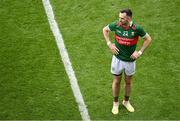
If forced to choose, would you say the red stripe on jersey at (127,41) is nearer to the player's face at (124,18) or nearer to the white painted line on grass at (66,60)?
the player's face at (124,18)

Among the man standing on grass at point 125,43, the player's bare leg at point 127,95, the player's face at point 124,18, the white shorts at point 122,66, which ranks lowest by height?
the player's bare leg at point 127,95

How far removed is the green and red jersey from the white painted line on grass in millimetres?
1502

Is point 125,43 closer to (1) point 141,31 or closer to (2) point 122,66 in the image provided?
(1) point 141,31

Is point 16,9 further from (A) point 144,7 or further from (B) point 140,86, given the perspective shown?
(B) point 140,86

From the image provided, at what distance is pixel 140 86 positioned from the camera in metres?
9.85

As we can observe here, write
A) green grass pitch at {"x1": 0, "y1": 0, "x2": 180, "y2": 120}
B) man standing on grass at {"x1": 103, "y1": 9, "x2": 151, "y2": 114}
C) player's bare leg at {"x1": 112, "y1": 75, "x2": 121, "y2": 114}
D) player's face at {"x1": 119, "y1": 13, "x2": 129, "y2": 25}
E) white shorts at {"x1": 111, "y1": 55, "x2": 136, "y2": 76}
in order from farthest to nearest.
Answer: green grass pitch at {"x1": 0, "y1": 0, "x2": 180, "y2": 120}, player's bare leg at {"x1": 112, "y1": 75, "x2": 121, "y2": 114}, white shorts at {"x1": 111, "y1": 55, "x2": 136, "y2": 76}, man standing on grass at {"x1": 103, "y1": 9, "x2": 151, "y2": 114}, player's face at {"x1": 119, "y1": 13, "x2": 129, "y2": 25}

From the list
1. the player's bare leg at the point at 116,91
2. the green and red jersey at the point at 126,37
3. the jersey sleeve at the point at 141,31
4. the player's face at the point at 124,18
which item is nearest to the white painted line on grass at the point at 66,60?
the player's bare leg at the point at 116,91

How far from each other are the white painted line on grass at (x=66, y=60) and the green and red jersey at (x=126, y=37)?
59.2 inches

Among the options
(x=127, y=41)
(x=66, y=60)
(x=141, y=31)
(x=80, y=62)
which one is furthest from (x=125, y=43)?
(x=66, y=60)

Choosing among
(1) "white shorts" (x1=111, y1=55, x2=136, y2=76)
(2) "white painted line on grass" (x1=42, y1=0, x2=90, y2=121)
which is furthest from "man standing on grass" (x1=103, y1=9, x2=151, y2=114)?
(2) "white painted line on grass" (x1=42, y1=0, x2=90, y2=121)

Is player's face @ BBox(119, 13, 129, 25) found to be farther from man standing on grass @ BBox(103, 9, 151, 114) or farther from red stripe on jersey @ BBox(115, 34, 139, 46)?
red stripe on jersey @ BBox(115, 34, 139, 46)

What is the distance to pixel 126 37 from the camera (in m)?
8.30

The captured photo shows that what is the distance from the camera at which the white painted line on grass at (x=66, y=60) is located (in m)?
9.34

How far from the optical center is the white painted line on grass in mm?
9336
